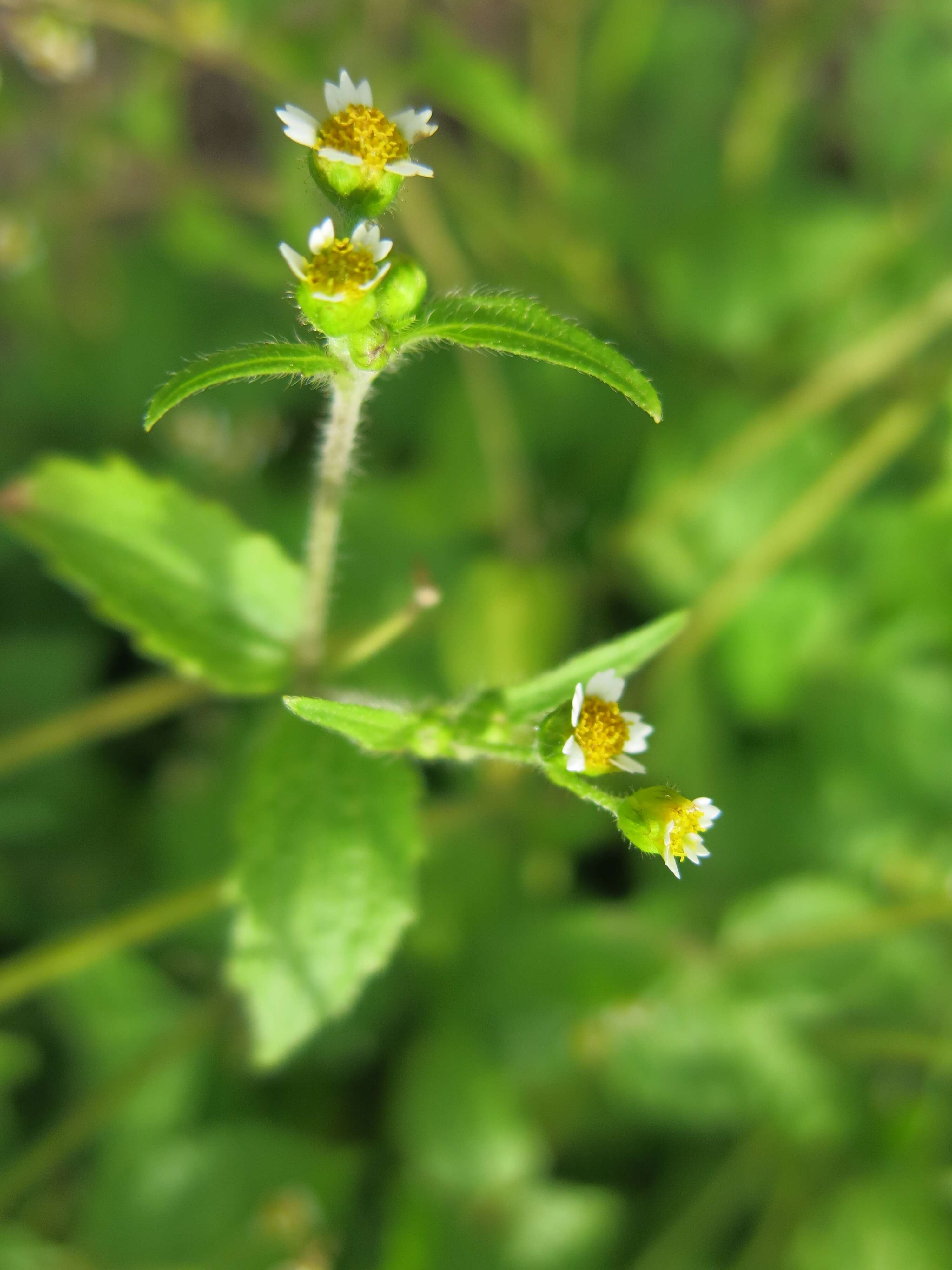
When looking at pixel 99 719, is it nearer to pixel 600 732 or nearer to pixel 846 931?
pixel 600 732

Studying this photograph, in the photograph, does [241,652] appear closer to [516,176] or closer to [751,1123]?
[751,1123]

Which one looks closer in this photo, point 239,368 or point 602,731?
point 239,368

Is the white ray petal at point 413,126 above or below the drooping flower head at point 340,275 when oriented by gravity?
above

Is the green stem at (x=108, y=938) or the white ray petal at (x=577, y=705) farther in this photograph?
the green stem at (x=108, y=938)

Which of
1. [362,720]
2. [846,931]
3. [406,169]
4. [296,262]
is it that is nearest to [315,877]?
[362,720]

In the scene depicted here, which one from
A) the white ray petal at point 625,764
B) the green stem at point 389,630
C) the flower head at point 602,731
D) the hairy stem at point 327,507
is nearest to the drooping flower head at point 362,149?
the hairy stem at point 327,507

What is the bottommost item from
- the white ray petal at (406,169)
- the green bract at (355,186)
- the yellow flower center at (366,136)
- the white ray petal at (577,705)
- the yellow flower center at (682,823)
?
the yellow flower center at (682,823)

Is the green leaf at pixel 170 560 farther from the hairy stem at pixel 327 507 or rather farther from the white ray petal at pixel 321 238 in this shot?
the white ray petal at pixel 321 238
